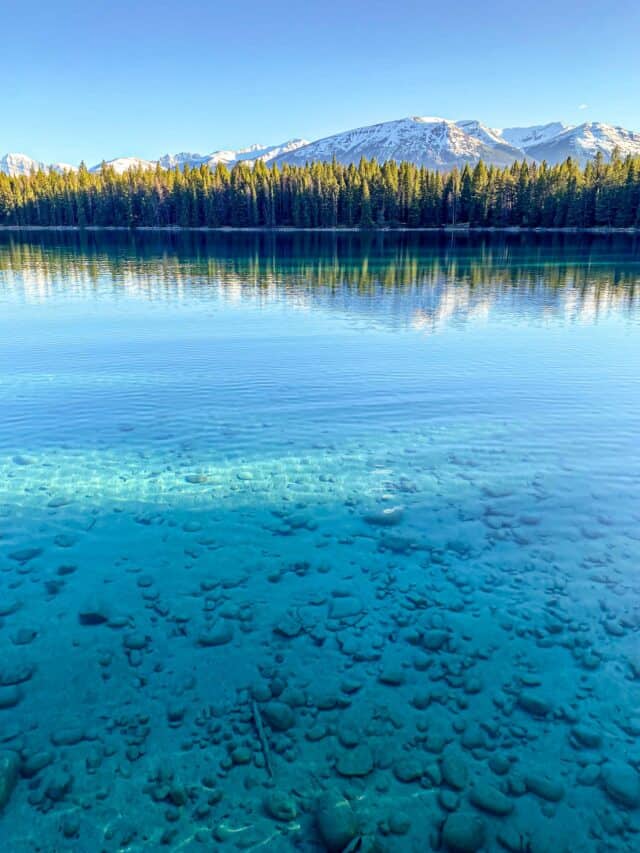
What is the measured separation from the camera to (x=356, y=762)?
21.1 feet

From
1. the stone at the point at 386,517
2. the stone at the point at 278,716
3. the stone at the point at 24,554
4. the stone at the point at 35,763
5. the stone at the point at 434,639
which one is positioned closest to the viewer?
the stone at the point at 35,763

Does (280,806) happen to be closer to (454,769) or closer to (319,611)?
(454,769)

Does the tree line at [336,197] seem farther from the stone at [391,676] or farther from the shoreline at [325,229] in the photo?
the stone at [391,676]

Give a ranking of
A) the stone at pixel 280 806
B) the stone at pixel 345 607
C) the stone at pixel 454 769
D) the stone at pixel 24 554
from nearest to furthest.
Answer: the stone at pixel 280 806 < the stone at pixel 454 769 < the stone at pixel 345 607 < the stone at pixel 24 554

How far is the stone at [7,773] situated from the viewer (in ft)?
19.7

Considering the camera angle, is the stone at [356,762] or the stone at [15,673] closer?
the stone at [356,762]

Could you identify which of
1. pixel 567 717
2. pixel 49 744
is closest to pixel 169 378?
pixel 49 744

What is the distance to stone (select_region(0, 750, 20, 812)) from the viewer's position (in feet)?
19.7

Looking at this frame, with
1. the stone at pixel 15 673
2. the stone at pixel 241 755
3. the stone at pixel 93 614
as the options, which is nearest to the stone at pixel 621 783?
the stone at pixel 241 755

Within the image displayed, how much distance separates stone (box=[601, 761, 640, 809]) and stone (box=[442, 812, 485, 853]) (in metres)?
1.54

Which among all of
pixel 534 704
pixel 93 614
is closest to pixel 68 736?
pixel 93 614

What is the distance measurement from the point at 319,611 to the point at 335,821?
343cm

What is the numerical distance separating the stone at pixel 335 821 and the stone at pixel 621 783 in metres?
2.80

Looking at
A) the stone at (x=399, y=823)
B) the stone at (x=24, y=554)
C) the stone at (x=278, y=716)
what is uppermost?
the stone at (x=24, y=554)
